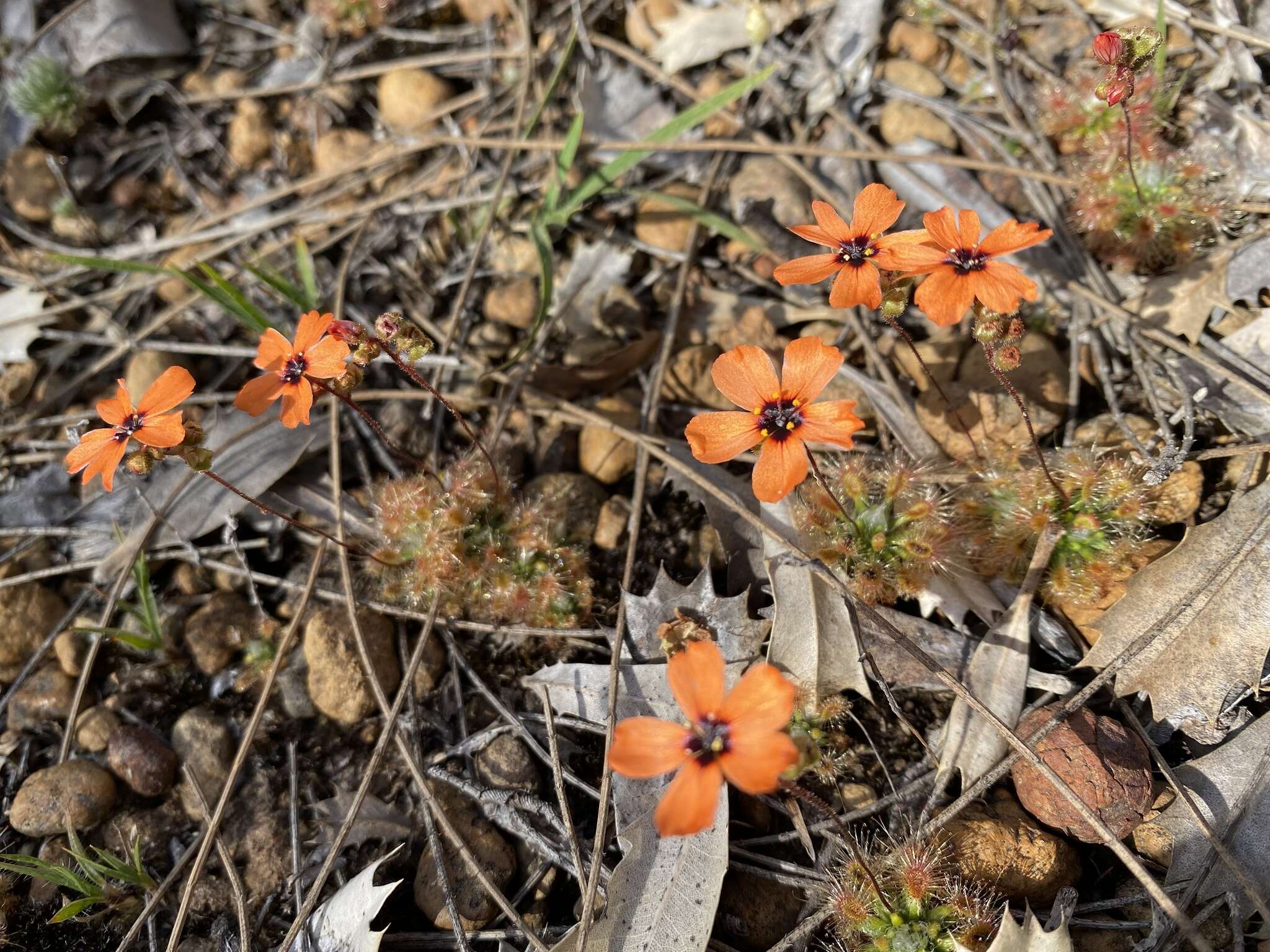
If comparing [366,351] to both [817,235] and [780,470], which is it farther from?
[817,235]

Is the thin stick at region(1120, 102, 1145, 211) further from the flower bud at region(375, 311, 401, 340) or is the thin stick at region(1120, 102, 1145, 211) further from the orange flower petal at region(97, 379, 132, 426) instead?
the orange flower petal at region(97, 379, 132, 426)

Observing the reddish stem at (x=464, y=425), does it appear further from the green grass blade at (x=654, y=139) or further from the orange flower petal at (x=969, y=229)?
the orange flower petal at (x=969, y=229)

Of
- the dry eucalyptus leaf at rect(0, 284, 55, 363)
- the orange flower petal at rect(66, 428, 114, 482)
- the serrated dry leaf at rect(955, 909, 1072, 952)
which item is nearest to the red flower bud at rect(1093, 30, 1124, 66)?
the serrated dry leaf at rect(955, 909, 1072, 952)

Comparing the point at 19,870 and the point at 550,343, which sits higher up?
the point at 550,343


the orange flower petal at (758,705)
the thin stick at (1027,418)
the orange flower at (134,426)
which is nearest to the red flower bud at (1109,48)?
the thin stick at (1027,418)

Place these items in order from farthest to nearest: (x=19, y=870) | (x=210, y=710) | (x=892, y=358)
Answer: (x=892, y=358), (x=210, y=710), (x=19, y=870)

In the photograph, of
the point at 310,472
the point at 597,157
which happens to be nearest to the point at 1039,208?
the point at 597,157

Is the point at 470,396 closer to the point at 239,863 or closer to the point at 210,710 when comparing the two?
the point at 210,710
